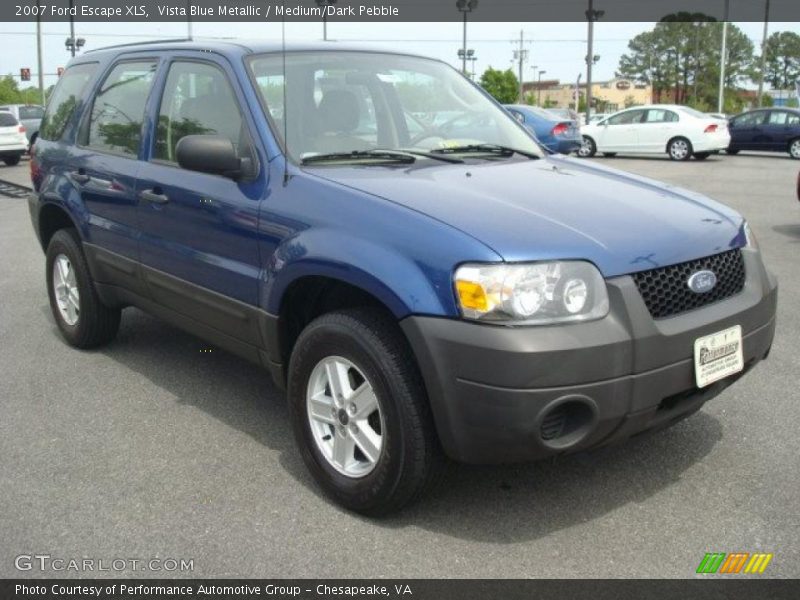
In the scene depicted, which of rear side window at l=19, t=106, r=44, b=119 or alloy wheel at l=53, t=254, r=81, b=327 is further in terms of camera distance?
rear side window at l=19, t=106, r=44, b=119

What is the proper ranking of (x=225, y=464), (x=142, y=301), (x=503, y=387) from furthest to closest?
(x=142, y=301)
(x=225, y=464)
(x=503, y=387)

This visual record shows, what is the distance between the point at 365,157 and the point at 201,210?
30.8 inches

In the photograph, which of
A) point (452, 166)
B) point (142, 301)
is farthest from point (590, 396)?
point (142, 301)

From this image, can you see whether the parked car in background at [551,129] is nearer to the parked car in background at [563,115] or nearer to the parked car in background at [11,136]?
the parked car in background at [563,115]

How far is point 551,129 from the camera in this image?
802 inches

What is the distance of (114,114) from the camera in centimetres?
480

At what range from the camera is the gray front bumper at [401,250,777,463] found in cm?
271

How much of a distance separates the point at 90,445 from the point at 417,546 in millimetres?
1750

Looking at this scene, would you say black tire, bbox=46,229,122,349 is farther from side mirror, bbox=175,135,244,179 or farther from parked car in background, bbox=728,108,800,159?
parked car in background, bbox=728,108,800,159

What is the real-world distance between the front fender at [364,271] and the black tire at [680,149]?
20842mm

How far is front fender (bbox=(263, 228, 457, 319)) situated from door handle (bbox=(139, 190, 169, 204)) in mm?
939

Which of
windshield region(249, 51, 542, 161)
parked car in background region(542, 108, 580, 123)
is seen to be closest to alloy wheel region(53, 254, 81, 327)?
windshield region(249, 51, 542, 161)

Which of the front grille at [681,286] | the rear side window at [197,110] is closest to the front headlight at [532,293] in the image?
the front grille at [681,286]

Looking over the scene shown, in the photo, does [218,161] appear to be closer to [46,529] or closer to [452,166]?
[452,166]
